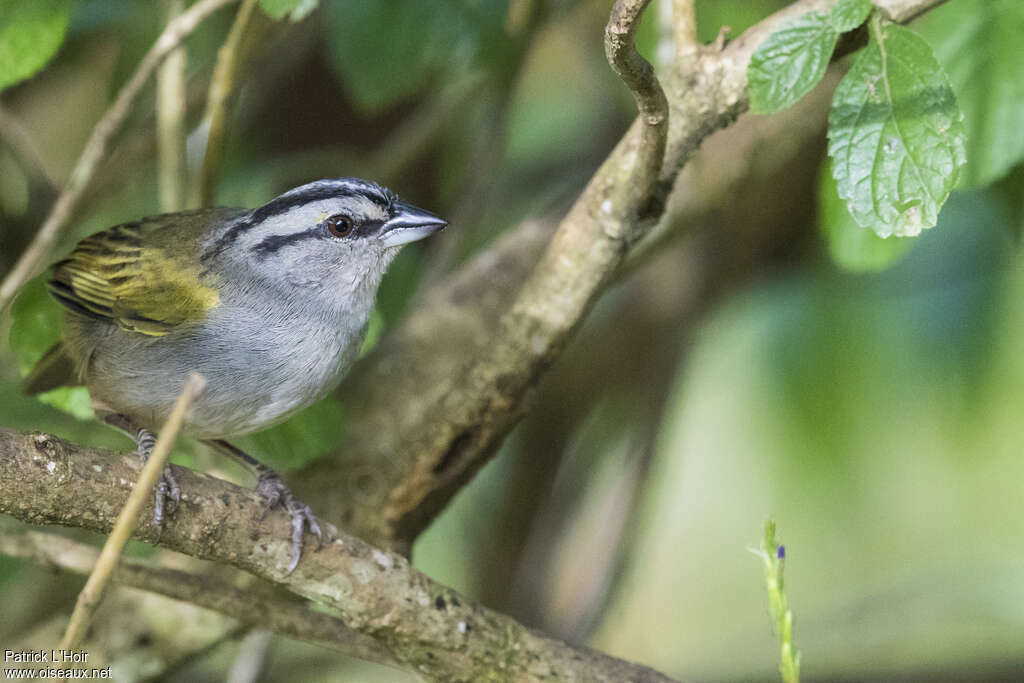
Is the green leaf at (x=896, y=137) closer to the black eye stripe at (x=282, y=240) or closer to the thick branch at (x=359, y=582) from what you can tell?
the thick branch at (x=359, y=582)

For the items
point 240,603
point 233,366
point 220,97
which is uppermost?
point 220,97

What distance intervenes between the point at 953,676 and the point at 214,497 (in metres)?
3.18

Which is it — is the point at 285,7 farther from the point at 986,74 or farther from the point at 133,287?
the point at 986,74

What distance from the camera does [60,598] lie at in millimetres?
4160

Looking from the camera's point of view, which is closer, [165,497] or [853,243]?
[165,497]

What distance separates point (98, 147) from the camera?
3408 mm

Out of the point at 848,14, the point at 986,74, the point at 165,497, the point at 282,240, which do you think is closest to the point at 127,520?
the point at 165,497

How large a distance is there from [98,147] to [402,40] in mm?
1078

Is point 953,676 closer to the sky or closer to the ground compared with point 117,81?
closer to the ground

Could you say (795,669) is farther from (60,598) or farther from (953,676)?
(60,598)

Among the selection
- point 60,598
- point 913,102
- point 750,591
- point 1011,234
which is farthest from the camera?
point 750,591

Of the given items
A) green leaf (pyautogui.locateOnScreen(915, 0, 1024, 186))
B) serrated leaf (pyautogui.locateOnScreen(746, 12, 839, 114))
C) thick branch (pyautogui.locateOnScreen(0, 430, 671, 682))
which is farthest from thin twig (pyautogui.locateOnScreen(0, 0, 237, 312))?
green leaf (pyautogui.locateOnScreen(915, 0, 1024, 186))

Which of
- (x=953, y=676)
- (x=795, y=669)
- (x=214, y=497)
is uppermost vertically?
(x=953, y=676)

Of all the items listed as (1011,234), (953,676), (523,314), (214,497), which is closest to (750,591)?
(953,676)
